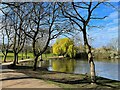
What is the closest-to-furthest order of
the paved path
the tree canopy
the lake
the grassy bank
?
1. the paved path
2. the grassy bank
3. the lake
4. the tree canopy

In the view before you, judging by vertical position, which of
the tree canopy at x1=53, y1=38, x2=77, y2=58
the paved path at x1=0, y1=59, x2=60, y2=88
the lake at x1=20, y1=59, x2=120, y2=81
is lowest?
the lake at x1=20, y1=59, x2=120, y2=81

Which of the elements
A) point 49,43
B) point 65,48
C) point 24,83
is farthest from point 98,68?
point 65,48

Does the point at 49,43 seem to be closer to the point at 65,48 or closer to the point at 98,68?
the point at 98,68

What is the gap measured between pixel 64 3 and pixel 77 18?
4.18ft

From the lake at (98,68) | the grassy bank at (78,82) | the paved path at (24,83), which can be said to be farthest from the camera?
the lake at (98,68)

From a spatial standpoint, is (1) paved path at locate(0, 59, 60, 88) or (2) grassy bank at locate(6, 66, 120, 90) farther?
(2) grassy bank at locate(6, 66, 120, 90)

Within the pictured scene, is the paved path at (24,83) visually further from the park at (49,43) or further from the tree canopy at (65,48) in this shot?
the tree canopy at (65,48)

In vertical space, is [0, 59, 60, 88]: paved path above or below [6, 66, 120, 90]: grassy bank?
above

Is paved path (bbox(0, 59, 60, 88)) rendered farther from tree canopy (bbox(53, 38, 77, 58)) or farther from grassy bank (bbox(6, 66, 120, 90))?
tree canopy (bbox(53, 38, 77, 58))

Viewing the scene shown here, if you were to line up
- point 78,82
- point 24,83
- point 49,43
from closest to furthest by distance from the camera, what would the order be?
point 24,83 → point 78,82 → point 49,43

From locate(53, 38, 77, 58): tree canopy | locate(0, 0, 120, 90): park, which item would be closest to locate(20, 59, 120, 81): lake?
locate(0, 0, 120, 90): park

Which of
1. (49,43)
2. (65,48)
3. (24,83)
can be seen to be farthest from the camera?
(65,48)

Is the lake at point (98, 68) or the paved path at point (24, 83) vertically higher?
the paved path at point (24, 83)

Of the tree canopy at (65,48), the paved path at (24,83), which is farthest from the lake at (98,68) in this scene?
the tree canopy at (65,48)
